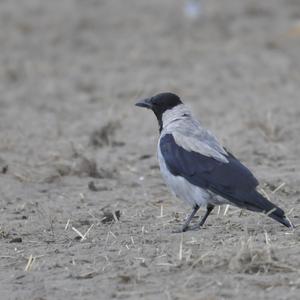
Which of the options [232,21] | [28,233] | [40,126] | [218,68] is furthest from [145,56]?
[28,233]

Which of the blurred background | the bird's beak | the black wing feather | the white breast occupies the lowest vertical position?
the blurred background

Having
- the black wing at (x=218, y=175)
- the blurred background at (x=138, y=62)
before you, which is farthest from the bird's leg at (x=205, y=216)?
the blurred background at (x=138, y=62)

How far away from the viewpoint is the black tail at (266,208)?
686cm

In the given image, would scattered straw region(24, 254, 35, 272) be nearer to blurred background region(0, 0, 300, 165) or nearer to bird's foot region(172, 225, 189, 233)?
bird's foot region(172, 225, 189, 233)

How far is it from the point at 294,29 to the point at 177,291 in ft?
42.6

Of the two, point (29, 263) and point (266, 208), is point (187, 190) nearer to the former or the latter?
point (266, 208)

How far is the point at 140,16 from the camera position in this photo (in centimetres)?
1959

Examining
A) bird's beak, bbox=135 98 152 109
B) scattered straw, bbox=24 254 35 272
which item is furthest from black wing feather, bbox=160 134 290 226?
scattered straw, bbox=24 254 35 272

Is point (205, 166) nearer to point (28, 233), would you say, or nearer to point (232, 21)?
point (28, 233)

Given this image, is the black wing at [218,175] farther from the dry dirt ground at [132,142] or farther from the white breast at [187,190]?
the dry dirt ground at [132,142]

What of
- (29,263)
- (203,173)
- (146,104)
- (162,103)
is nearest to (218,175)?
(203,173)

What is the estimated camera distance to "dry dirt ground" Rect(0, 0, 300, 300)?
6004mm

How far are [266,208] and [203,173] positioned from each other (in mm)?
587

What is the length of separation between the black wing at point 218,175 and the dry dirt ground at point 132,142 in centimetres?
24
